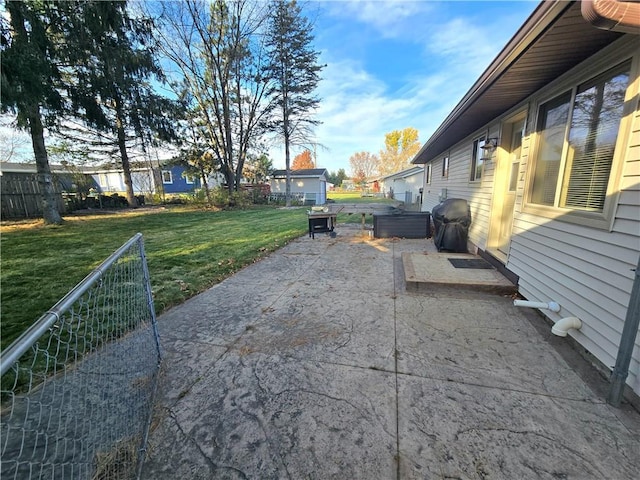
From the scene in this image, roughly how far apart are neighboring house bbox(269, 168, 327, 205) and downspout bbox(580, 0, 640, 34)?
24.0 meters

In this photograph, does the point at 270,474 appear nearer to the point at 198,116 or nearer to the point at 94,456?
the point at 94,456

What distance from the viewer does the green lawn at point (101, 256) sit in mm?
3660

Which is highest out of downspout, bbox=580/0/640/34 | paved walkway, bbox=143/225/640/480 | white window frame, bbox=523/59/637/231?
downspout, bbox=580/0/640/34

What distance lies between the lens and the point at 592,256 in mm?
2414

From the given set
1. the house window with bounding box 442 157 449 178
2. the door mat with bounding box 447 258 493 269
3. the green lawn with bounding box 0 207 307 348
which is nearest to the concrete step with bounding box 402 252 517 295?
the door mat with bounding box 447 258 493 269

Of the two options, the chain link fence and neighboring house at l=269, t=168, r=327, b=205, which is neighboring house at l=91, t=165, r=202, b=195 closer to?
neighboring house at l=269, t=168, r=327, b=205

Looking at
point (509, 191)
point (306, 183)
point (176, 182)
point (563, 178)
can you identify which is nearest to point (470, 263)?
point (509, 191)

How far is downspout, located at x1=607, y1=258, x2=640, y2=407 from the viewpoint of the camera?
5.85ft

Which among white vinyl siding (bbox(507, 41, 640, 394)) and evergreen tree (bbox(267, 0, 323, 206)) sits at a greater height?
evergreen tree (bbox(267, 0, 323, 206))

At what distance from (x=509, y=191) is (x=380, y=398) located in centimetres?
449

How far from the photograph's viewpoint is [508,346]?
2602mm

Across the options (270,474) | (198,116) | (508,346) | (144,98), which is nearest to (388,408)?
(270,474)

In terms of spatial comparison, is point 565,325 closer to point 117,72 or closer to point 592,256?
point 592,256

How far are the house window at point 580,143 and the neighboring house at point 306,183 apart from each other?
73.8 feet
